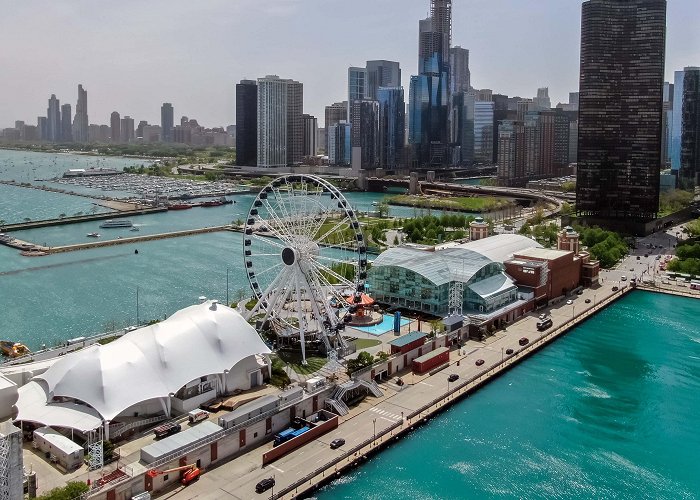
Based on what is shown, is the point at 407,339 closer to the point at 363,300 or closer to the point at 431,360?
the point at 431,360

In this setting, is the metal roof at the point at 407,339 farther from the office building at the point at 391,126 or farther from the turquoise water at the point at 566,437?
the office building at the point at 391,126

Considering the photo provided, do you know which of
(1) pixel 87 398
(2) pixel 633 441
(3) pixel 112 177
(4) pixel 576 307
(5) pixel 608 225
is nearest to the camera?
(1) pixel 87 398

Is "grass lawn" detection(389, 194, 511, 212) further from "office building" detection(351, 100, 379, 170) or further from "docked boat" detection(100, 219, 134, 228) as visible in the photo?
"office building" detection(351, 100, 379, 170)

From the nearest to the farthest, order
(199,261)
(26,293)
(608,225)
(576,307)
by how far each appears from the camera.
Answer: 1. (576,307)
2. (26,293)
3. (199,261)
4. (608,225)

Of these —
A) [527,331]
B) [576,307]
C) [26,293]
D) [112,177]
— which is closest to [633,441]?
[527,331]

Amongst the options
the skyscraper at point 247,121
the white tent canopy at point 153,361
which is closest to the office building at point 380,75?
the skyscraper at point 247,121

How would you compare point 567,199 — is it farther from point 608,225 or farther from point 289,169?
point 289,169
